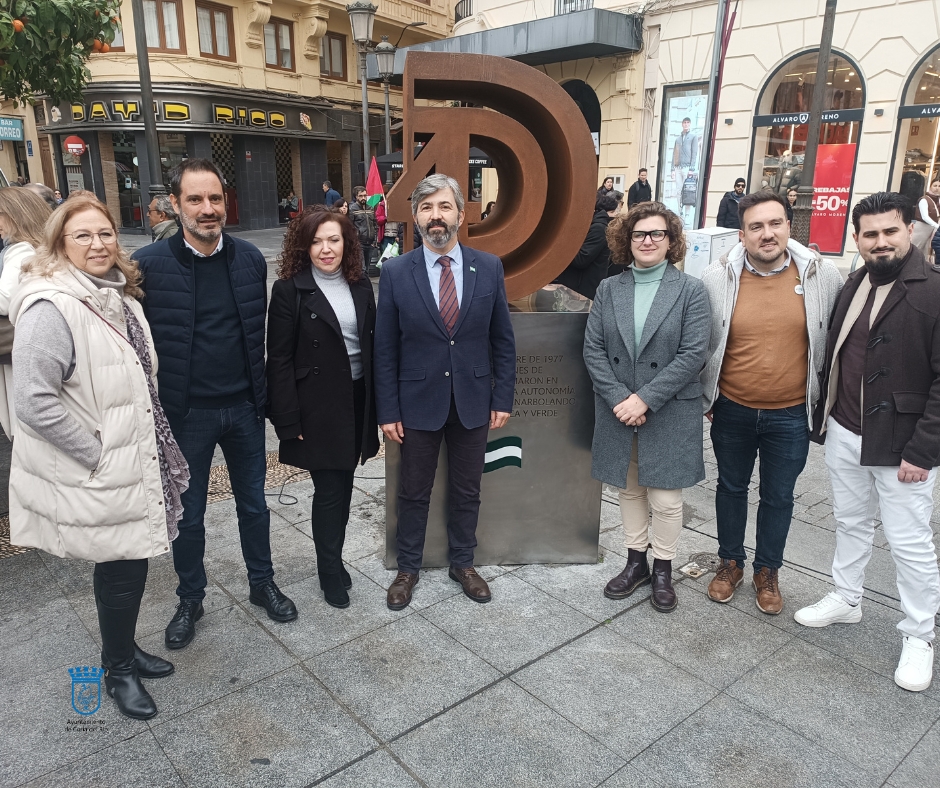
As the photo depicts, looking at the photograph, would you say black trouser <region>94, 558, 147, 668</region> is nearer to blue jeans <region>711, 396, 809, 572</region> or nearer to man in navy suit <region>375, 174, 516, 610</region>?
man in navy suit <region>375, 174, 516, 610</region>

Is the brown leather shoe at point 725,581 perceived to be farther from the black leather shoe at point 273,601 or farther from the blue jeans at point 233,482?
the blue jeans at point 233,482

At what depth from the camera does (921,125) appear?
12.9m

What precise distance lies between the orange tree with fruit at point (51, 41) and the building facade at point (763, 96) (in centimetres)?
1022

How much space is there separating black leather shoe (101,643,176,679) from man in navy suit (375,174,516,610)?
41.0 inches

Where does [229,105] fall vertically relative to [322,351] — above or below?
above

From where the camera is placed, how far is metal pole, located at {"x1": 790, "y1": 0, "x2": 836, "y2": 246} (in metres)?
8.81

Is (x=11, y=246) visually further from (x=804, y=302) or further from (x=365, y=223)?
(x=365, y=223)

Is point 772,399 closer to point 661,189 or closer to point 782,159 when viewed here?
point 782,159

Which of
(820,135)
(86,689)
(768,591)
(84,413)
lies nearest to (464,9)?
(820,135)

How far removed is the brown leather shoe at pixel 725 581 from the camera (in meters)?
3.62

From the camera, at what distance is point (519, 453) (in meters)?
3.94

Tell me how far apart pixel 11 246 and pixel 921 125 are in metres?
14.6

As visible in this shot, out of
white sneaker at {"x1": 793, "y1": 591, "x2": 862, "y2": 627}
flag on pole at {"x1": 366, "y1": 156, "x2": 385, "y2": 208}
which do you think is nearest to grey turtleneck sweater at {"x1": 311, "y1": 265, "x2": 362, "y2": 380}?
white sneaker at {"x1": 793, "y1": 591, "x2": 862, "y2": 627}

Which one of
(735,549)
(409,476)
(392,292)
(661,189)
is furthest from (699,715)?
(661,189)
